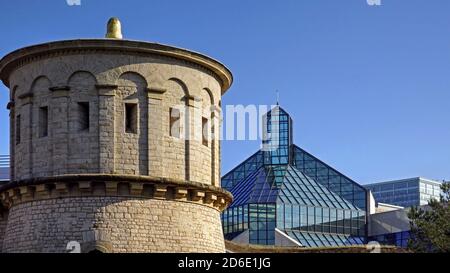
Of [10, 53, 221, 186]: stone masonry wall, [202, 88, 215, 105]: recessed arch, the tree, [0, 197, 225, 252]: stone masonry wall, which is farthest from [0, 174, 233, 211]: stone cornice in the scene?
the tree

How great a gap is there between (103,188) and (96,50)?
4.72 metres

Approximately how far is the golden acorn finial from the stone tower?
4.72 feet

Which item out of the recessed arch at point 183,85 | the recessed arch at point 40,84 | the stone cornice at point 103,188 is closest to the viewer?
the stone cornice at point 103,188

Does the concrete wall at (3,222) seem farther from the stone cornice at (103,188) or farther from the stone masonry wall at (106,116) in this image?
the stone masonry wall at (106,116)

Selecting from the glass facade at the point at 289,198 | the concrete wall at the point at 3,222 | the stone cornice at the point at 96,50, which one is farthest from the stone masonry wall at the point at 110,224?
the glass facade at the point at 289,198

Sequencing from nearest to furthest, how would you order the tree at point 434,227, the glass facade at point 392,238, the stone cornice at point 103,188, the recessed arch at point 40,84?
the stone cornice at point 103,188, the recessed arch at point 40,84, the tree at point 434,227, the glass facade at point 392,238

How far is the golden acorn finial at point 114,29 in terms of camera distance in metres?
34.4

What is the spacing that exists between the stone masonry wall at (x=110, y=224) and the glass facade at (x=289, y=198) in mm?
50922

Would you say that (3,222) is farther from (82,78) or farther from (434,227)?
(434,227)

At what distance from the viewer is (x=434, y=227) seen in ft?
132

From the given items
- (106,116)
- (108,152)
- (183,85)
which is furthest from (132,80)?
(108,152)

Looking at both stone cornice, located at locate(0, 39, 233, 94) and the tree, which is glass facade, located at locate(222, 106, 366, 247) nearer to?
the tree

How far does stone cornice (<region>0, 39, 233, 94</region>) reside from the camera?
32.8 meters
